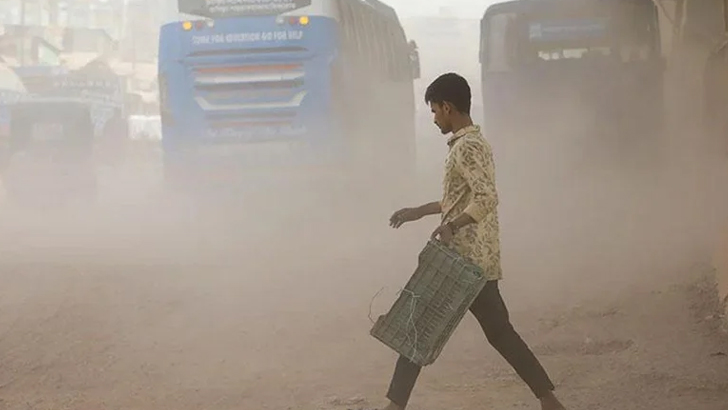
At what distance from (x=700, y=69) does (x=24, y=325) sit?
989cm

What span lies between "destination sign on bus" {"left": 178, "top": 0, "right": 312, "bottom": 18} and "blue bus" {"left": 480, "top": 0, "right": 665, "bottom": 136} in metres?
3.90

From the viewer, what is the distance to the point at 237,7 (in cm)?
1131

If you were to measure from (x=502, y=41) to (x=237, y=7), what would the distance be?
4.38 m

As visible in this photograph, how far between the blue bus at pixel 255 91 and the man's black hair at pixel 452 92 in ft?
24.3

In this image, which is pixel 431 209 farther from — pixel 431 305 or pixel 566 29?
pixel 566 29

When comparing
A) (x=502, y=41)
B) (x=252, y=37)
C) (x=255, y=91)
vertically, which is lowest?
(x=255, y=91)

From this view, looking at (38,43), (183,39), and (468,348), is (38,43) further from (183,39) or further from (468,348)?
(468,348)

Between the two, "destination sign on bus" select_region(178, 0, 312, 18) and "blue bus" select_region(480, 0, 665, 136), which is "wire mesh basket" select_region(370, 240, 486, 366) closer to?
"destination sign on bus" select_region(178, 0, 312, 18)

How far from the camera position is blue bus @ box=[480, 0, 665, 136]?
13.4 m

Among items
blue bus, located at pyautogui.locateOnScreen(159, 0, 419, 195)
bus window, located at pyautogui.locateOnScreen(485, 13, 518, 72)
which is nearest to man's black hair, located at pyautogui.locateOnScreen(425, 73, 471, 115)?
blue bus, located at pyautogui.locateOnScreen(159, 0, 419, 195)

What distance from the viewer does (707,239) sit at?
868 cm

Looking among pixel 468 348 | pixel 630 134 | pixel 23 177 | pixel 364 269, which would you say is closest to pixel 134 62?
pixel 23 177

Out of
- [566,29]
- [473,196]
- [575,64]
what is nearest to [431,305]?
[473,196]

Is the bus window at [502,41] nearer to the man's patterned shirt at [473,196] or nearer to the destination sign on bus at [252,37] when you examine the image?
the destination sign on bus at [252,37]
